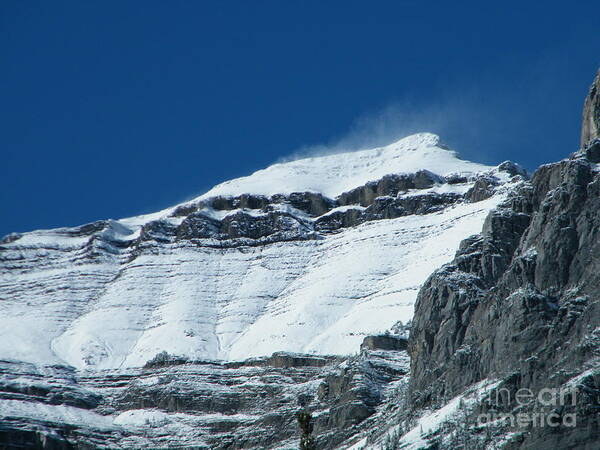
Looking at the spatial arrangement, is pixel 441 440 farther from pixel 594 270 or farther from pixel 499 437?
pixel 594 270

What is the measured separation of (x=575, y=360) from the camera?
18625 cm

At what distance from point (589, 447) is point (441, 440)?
2974 centimetres

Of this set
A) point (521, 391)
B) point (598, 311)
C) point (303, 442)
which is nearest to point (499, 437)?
point (521, 391)

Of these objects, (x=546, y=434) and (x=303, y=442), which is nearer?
(x=303, y=442)

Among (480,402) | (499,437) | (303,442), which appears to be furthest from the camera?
(480,402)

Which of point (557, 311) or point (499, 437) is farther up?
point (557, 311)

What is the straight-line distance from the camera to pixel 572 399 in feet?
576


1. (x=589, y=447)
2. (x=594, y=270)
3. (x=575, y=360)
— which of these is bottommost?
(x=589, y=447)

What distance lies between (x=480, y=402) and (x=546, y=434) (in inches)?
833

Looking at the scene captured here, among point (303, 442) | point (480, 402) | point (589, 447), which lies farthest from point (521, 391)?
point (303, 442)

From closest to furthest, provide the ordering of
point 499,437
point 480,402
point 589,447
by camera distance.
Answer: point 589,447
point 499,437
point 480,402
